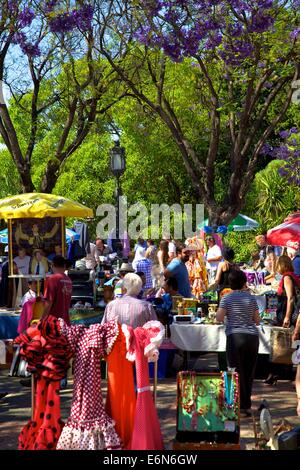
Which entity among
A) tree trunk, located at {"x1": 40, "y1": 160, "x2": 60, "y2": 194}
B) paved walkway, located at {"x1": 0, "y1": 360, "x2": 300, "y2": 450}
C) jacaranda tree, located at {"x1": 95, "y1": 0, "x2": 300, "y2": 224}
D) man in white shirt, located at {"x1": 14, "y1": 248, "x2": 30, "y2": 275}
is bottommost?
paved walkway, located at {"x1": 0, "y1": 360, "x2": 300, "y2": 450}

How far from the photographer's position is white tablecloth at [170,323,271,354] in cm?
1223

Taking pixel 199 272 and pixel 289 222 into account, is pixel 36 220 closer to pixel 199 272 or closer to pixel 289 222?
pixel 199 272

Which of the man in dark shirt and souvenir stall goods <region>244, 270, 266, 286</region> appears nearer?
the man in dark shirt

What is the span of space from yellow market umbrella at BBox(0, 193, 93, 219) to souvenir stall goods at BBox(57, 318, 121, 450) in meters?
8.89

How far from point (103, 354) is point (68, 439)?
75 cm

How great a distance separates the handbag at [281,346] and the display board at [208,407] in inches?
142

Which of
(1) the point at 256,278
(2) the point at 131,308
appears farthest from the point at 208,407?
(1) the point at 256,278

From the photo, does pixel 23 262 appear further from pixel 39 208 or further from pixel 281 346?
pixel 281 346

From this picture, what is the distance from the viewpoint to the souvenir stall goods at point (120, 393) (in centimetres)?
802

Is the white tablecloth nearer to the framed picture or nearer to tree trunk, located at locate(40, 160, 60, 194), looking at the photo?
the framed picture

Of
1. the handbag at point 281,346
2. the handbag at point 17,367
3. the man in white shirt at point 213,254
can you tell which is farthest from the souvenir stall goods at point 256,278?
the handbag at point 17,367

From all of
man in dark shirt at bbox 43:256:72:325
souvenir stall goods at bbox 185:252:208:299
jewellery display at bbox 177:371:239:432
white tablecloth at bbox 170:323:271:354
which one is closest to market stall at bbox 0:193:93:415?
souvenir stall goods at bbox 185:252:208:299

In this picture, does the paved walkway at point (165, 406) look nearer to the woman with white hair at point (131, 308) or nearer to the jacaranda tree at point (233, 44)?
the woman with white hair at point (131, 308)

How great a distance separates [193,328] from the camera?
12422 mm
